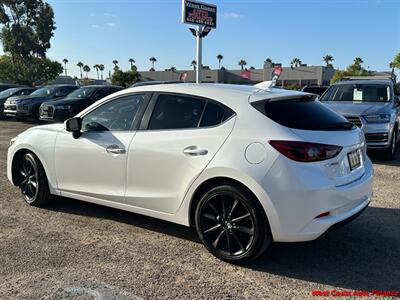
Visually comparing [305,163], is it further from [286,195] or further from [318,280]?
[318,280]

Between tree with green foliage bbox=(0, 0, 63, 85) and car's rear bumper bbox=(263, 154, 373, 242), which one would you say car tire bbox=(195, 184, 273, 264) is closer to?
car's rear bumper bbox=(263, 154, 373, 242)

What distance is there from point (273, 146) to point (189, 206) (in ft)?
3.45

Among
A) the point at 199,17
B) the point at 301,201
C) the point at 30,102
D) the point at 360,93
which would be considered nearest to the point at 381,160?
the point at 360,93

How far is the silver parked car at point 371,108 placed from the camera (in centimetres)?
905

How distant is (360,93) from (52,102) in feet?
35.4

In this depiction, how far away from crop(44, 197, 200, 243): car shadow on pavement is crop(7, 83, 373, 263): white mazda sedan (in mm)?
429

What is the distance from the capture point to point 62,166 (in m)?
5.34

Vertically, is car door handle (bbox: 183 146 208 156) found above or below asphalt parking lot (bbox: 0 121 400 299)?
above

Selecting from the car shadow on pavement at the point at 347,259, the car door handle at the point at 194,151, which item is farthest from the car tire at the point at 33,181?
the car shadow on pavement at the point at 347,259

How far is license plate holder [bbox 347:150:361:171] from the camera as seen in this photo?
4.10 m

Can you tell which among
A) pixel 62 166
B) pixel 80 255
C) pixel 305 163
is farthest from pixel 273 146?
pixel 62 166

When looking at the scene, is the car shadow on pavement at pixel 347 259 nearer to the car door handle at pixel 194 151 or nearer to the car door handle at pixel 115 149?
the car door handle at pixel 194 151

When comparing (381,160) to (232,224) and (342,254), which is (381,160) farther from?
(232,224)

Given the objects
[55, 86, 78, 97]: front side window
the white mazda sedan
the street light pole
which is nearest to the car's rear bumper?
the white mazda sedan
